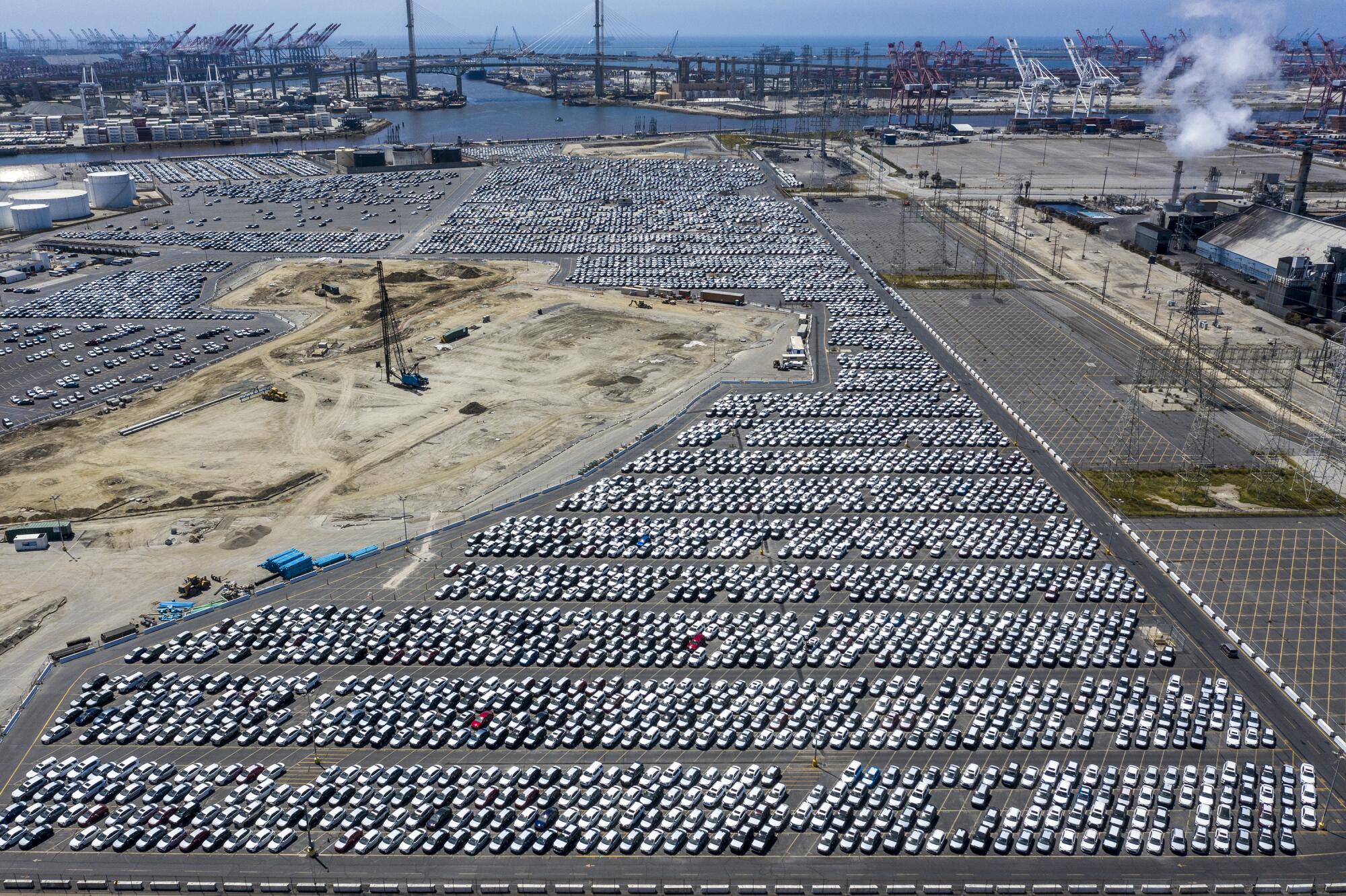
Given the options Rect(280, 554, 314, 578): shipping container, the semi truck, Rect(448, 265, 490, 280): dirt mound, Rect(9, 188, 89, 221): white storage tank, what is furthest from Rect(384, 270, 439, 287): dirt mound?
Rect(9, 188, 89, 221): white storage tank

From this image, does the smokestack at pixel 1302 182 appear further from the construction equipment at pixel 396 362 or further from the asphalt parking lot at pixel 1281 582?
the construction equipment at pixel 396 362

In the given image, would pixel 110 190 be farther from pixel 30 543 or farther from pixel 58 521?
pixel 30 543

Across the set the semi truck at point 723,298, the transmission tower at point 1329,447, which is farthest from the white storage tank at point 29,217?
the transmission tower at point 1329,447

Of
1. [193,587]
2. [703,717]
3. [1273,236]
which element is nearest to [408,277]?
[193,587]

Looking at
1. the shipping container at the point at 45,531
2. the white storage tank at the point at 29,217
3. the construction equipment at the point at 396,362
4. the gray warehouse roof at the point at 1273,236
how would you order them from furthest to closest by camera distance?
the white storage tank at the point at 29,217, the gray warehouse roof at the point at 1273,236, the construction equipment at the point at 396,362, the shipping container at the point at 45,531

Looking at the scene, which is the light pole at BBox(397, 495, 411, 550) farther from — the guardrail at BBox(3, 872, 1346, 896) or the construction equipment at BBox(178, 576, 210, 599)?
the guardrail at BBox(3, 872, 1346, 896)

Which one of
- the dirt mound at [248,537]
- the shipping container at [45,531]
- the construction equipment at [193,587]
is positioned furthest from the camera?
the shipping container at [45,531]
